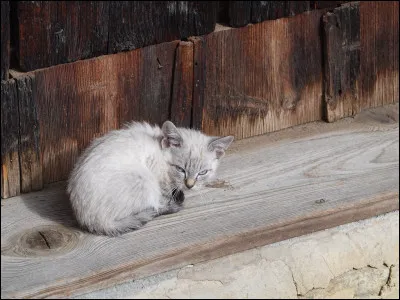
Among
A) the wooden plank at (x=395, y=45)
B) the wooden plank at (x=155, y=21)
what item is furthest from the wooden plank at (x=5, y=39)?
the wooden plank at (x=395, y=45)

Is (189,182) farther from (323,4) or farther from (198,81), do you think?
(323,4)

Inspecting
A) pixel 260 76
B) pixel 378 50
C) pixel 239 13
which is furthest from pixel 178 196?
pixel 378 50

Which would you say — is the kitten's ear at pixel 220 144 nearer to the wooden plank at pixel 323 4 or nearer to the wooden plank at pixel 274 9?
the wooden plank at pixel 274 9

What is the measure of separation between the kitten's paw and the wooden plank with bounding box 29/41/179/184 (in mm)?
372

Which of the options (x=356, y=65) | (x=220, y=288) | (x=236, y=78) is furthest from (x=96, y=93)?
(x=356, y=65)

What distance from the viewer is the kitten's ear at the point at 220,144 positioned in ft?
14.5

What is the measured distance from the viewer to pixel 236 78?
468 centimetres

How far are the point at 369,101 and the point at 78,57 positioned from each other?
5.36 feet

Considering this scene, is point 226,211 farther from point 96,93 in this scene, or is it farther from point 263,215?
point 96,93

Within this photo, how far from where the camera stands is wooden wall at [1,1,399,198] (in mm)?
4160

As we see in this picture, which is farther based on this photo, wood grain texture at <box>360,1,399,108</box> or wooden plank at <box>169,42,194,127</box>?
wood grain texture at <box>360,1,399,108</box>

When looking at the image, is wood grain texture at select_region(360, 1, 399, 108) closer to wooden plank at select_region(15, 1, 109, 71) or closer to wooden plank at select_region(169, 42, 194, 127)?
wooden plank at select_region(169, 42, 194, 127)

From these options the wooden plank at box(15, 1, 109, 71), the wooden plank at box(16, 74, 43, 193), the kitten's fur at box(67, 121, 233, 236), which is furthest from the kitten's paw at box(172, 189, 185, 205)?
the wooden plank at box(15, 1, 109, 71)

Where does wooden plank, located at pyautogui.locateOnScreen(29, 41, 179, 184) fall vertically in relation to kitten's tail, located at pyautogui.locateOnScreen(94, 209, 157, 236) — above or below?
above
